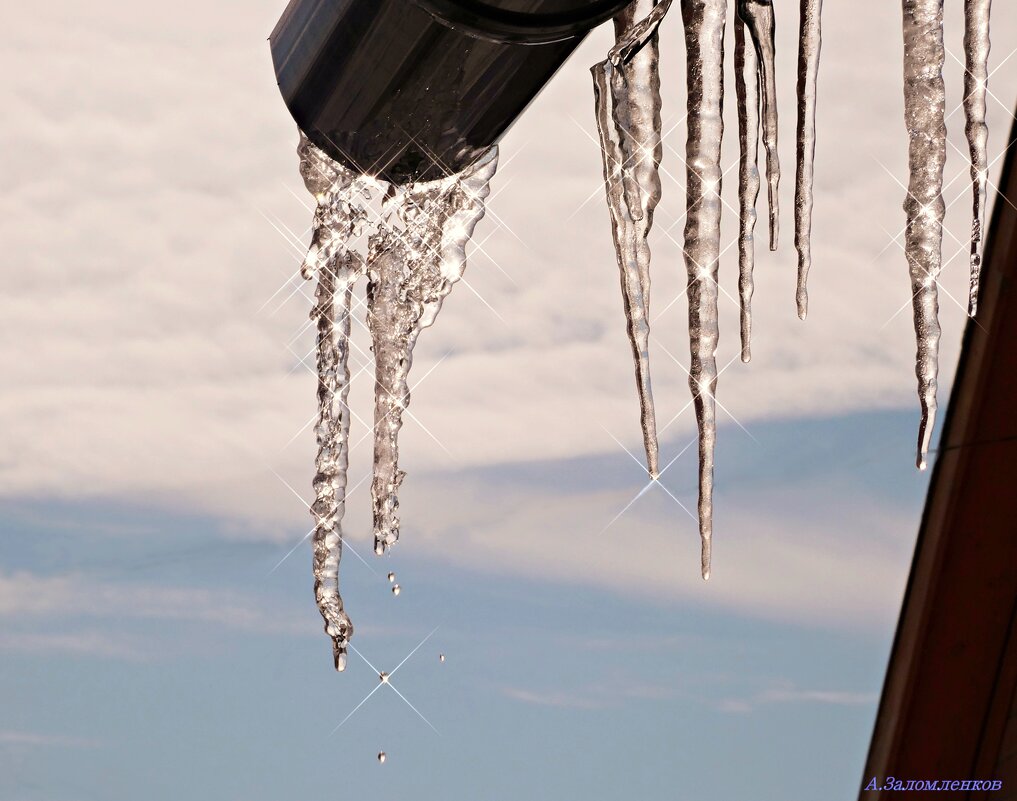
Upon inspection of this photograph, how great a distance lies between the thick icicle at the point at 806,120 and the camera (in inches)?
15.1

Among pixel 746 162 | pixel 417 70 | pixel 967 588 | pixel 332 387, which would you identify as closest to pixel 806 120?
pixel 746 162

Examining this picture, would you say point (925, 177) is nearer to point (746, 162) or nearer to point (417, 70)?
point (746, 162)

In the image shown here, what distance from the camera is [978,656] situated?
3.68ft

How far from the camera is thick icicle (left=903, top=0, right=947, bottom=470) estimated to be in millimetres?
378

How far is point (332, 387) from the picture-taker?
0.55 m

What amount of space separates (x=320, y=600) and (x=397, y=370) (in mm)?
179

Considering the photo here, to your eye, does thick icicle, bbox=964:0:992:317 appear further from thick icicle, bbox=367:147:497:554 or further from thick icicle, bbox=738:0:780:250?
thick icicle, bbox=367:147:497:554

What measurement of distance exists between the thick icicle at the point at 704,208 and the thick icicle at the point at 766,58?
3cm

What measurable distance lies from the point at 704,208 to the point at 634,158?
0.13ft

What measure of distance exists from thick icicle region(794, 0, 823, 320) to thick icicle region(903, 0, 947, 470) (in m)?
0.04

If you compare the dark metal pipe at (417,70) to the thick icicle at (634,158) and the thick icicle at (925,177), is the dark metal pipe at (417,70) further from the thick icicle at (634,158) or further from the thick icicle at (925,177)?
the thick icicle at (925,177)

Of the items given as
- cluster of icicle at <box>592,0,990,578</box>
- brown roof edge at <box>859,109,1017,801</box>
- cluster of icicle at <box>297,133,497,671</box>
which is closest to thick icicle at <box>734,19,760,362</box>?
cluster of icicle at <box>592,0,990,578</box>

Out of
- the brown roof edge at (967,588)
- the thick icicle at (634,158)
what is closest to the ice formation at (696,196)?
the thick icicle at (634,158)

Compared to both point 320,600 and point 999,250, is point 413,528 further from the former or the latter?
point 320,600
